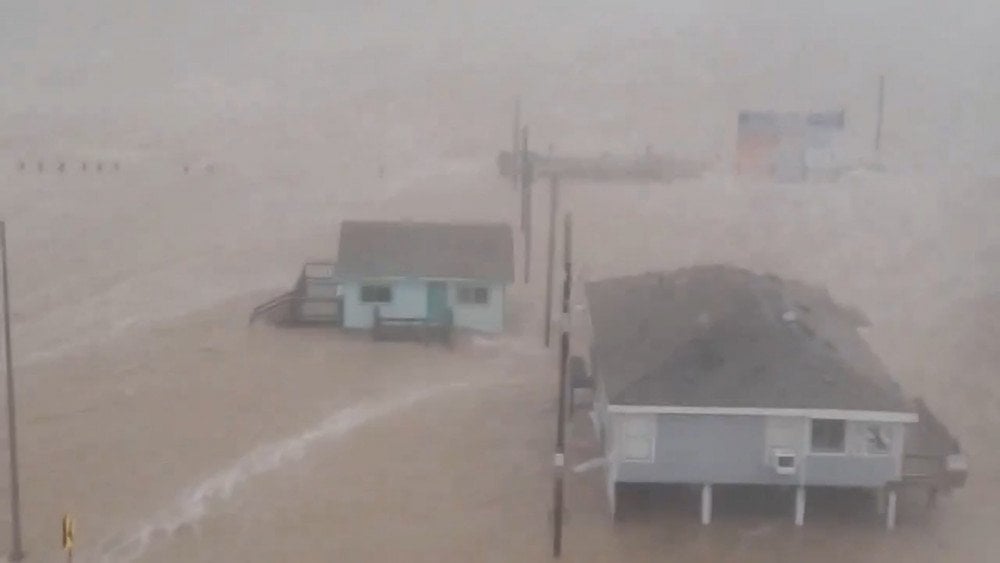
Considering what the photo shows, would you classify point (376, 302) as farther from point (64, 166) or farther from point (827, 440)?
point (64, 166)

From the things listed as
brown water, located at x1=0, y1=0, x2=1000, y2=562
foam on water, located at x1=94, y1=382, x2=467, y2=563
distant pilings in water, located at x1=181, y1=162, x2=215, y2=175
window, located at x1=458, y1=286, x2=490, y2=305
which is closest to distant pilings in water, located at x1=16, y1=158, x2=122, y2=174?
brown water, located at x1=0, y1=0, x2=1000, y2=562

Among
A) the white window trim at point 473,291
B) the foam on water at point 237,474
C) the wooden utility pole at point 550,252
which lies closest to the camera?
the foam on water at point 237,474

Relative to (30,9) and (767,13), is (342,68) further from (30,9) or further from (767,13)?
(767,13)

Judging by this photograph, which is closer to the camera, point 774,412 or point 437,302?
point 774,412

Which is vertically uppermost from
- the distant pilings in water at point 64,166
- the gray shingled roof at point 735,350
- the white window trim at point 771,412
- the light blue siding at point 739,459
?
the distant pilings in water at point 64,166

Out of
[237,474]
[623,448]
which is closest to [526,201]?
[237,474]

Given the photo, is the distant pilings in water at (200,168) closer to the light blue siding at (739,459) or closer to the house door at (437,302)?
the house door at (437,302)

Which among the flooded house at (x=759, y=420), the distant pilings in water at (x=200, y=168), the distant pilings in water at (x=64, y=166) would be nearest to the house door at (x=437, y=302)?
the flooded house at (x=759, y=420)
